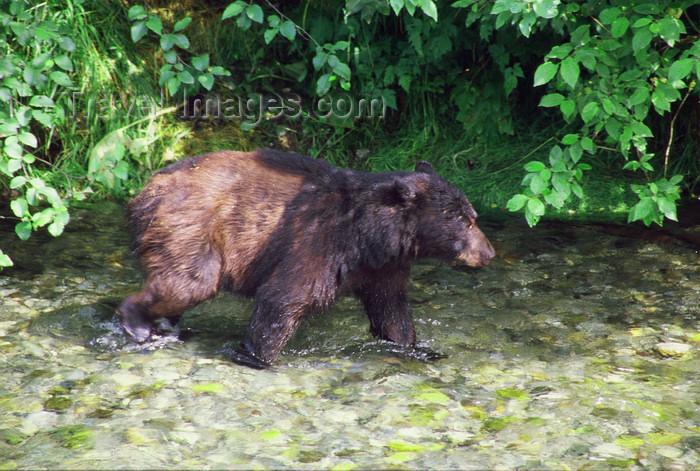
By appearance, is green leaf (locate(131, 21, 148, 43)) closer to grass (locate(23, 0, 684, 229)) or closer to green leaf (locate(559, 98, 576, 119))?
grass (locate(23, 0, 684, 229))

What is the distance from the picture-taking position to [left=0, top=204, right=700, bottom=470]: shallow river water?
140 inches

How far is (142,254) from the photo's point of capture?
477 cm

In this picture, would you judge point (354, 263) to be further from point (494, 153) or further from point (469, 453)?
point (494, 153)

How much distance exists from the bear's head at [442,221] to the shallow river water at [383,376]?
706mm

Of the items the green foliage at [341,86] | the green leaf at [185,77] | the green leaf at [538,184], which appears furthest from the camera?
the green foliage at [341,86]

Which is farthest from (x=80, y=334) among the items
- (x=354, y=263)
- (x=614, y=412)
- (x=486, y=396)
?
(x=614, y=412)

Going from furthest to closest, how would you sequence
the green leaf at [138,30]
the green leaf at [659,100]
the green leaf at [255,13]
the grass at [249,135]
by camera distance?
the grass at [249,135] → the green leaf at [138,30] → the green leaf at [255,13] → the green leaf at [659,100]

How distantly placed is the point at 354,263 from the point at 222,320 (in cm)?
132

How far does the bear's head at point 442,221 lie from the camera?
4734 millimetres

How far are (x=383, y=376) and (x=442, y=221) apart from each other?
1.05m

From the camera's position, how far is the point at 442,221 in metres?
4.75

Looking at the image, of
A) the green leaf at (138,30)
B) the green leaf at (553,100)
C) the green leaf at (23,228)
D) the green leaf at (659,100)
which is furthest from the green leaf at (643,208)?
the green leaf at (138,30)

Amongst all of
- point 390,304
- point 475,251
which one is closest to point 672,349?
point 475,251

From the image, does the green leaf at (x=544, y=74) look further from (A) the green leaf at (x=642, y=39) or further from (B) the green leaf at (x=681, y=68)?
(B) the green leaf at (x=681, y=68)
